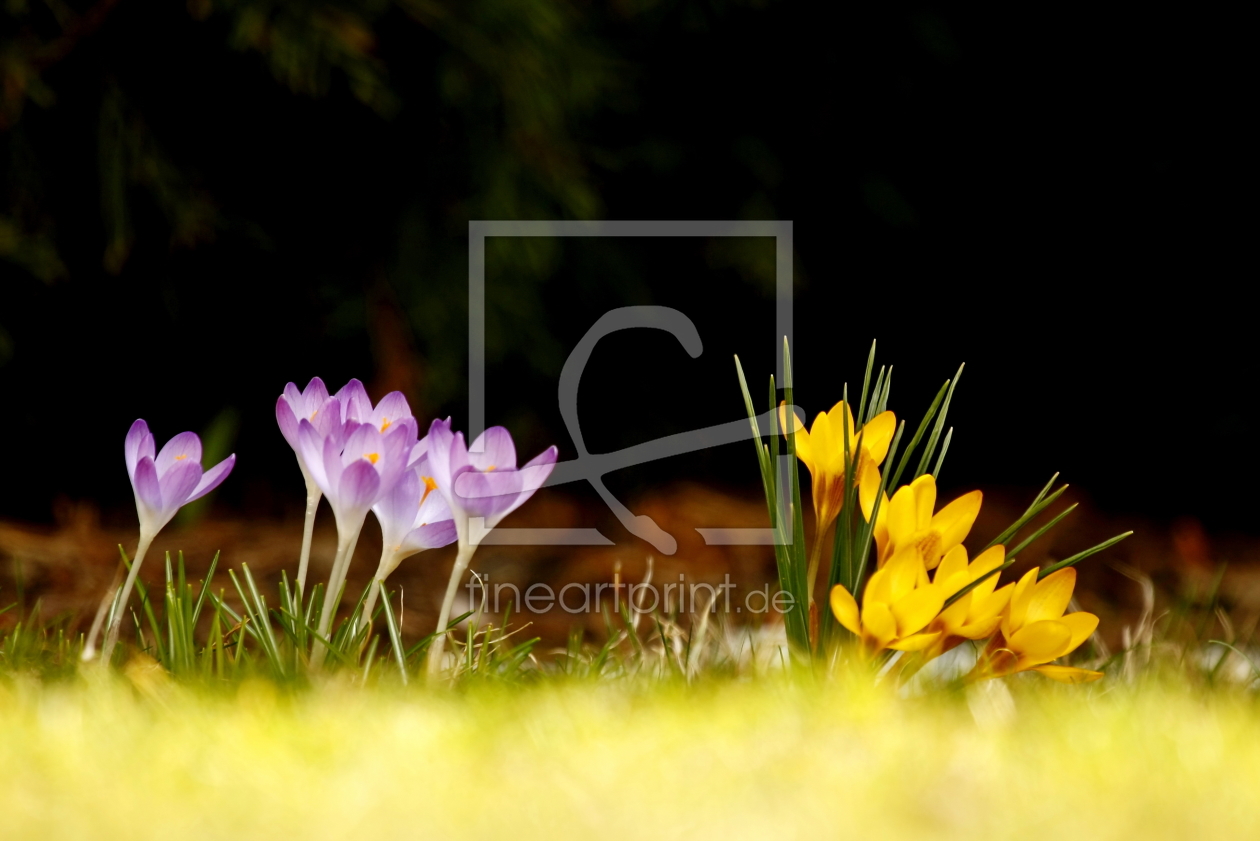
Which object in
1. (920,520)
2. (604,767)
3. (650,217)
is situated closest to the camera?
(604,767)

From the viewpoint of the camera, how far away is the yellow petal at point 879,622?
3.37ft

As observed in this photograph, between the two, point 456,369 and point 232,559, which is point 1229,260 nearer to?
point 456,369

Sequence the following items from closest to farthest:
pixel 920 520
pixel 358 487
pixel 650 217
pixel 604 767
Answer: pixel 604 767 < pixel 358 487 < pixel 920 520 < pixel 650 217

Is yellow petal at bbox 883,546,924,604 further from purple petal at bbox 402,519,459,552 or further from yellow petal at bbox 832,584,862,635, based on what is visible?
purple petal at bbox 402,519,459,552

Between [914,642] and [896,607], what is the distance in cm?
4

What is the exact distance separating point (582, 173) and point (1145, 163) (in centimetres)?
156

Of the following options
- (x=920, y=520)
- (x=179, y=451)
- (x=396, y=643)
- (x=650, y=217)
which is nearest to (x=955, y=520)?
(x=920, y=520)

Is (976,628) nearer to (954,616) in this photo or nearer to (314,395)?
(954,616)

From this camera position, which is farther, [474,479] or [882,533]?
[882,533]

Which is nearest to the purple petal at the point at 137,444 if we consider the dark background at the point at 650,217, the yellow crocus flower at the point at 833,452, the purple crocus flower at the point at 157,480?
the purple crocus flower at the point at 157,480

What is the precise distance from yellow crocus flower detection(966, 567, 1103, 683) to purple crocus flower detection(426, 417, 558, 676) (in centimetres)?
48

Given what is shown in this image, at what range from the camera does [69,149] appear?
2523 millimetres

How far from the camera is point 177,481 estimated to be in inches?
42.6

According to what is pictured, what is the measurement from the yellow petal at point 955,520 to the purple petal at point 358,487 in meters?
0.56
